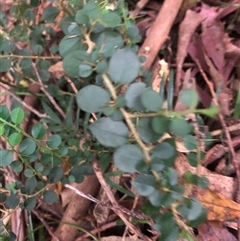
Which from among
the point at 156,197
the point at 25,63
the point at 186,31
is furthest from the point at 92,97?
the point at 186,31

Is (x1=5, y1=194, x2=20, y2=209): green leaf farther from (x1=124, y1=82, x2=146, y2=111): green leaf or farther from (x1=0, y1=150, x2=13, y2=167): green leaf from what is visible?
(x1=124, y1=82, x2=146, y2=111): green leaf

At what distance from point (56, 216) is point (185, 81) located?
0.39m

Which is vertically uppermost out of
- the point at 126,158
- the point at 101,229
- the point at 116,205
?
the point at 126,158

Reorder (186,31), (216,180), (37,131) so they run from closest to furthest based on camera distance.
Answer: (37,131)
(216,180)
(186,31)

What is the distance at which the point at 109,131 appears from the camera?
50 cm

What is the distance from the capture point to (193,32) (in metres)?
0.94

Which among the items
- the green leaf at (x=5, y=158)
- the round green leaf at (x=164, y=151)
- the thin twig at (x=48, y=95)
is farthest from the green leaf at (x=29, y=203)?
the round green leaf at (x=164, y=151)

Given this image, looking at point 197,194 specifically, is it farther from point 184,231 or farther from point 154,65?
point 154,65

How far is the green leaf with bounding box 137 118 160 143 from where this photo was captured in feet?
1.65

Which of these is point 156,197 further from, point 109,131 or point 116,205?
point 116,205

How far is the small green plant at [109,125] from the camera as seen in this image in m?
0.49

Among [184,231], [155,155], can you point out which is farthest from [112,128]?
[184,231]

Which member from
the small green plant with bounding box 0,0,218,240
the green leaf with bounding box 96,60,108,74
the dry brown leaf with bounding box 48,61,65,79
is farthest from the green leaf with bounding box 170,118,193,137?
the dry brown leaf with bounding box 48,61,65,79

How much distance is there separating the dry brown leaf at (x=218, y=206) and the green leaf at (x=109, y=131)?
1.02 feet
